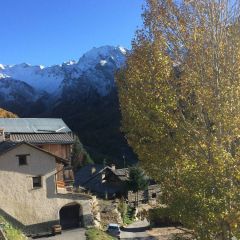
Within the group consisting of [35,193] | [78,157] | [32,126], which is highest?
[32,126]

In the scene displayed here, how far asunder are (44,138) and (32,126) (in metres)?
4.08

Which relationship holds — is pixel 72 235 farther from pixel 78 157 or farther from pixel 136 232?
pixel 78 157

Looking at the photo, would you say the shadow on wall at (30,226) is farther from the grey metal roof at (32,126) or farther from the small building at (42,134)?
the grey metal roof at (32,126)

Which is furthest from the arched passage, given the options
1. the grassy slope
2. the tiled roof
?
the tiled roof

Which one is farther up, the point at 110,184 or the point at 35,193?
the point at 110,184

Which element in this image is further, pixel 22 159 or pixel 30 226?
pixel 22 159

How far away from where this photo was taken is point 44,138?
52.6 metres

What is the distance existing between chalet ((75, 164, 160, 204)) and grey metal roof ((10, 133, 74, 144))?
1764cm

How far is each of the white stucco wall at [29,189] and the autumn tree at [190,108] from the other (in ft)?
75.3

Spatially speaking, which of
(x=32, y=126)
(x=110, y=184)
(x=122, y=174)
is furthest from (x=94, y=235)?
(x=122, y=174)

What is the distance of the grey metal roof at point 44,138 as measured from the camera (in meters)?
52.0

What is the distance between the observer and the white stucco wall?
39406 mm

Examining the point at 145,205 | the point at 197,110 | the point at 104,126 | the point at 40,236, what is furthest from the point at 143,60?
the point at 104,126

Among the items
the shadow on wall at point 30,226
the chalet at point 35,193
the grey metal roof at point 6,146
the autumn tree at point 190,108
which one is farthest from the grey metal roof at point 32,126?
the autumn tree at point 190,108
